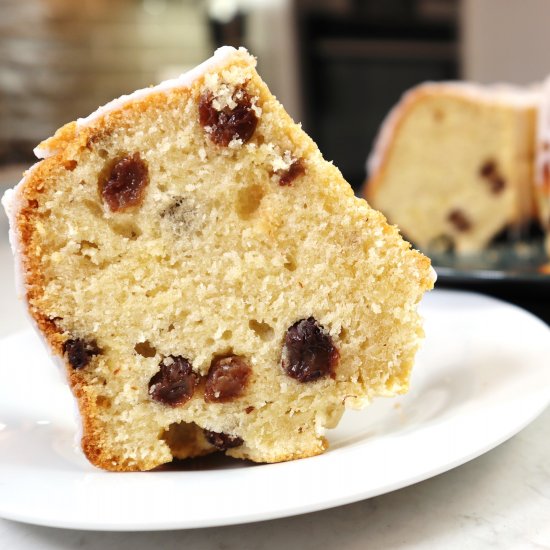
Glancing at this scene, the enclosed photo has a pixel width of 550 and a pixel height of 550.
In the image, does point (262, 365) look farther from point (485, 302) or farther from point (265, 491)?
point (485, 302)

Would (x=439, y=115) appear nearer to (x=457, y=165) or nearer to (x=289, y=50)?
(x=457, y=165)

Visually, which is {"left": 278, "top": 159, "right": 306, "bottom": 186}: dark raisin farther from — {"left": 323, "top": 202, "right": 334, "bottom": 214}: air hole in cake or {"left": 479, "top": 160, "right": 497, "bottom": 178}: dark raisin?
{"left": 479, "top": 160, "right": 497, "bottom": 178}: dark raisin

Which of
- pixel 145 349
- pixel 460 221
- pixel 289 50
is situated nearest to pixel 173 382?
pixel 145 349

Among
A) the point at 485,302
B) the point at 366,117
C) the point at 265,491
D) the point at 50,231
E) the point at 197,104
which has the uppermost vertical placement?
the point at 197,104

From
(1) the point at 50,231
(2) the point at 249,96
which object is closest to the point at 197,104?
(2) the point at 249,96

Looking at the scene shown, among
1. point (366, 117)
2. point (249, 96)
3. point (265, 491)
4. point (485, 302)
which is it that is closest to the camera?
point (265, 491)

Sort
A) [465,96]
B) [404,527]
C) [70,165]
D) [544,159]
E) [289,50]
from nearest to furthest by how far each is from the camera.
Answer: [404,527], [70,165], [544,159], [465,96], [289,50]

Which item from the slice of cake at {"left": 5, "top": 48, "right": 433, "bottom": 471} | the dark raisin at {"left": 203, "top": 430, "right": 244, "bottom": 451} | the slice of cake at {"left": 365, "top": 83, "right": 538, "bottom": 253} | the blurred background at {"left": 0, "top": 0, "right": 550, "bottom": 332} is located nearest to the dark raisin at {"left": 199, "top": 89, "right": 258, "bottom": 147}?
the slice of cake at {"left": 5, "top": 48, "right": 433, "bottom": 471}
